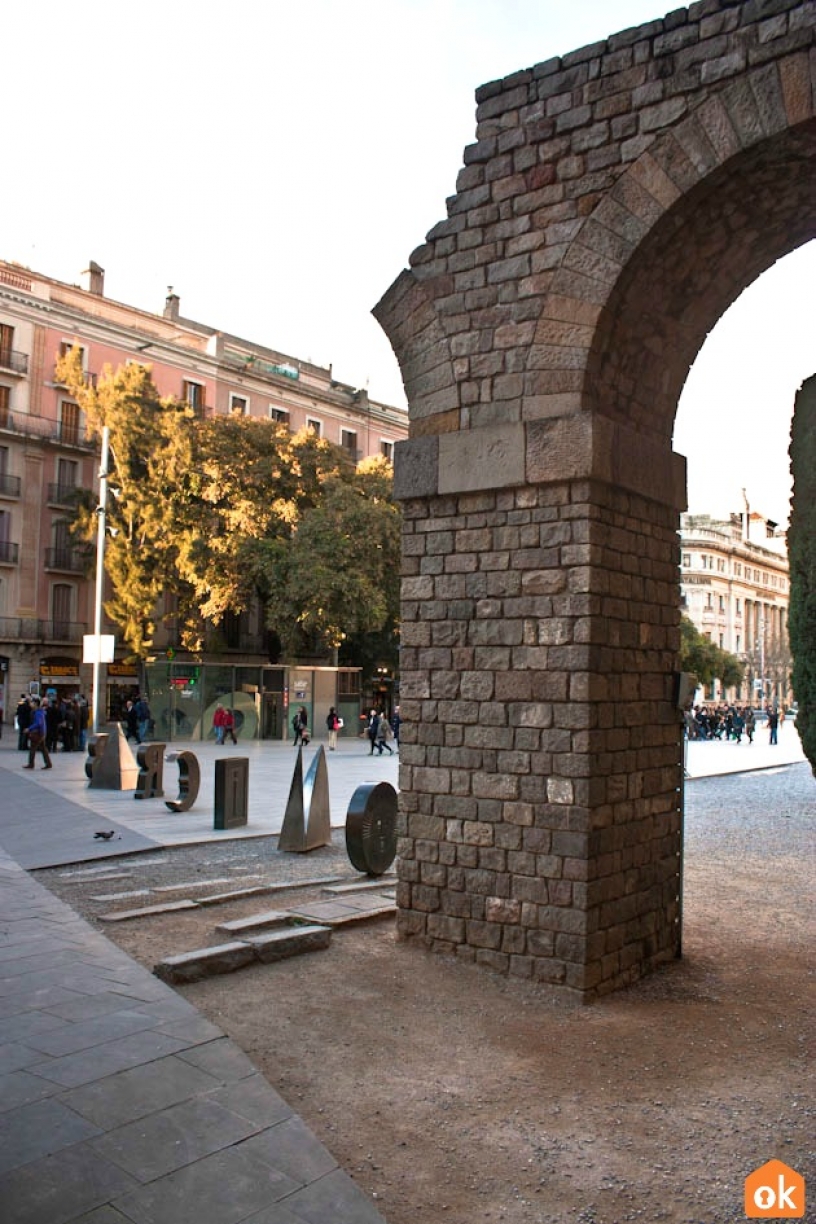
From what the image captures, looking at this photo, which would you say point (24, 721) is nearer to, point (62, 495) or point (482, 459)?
point (62, 495)

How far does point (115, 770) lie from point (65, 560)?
820 inches

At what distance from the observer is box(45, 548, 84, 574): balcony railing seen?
34.5 m

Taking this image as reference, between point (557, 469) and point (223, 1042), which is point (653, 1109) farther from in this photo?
point (557, 469)

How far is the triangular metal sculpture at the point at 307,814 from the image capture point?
35.7ft

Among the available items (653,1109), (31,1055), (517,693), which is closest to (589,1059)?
(653,1109)

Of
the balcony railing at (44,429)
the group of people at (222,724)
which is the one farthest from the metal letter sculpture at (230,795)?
the balcony railing at (44,429)

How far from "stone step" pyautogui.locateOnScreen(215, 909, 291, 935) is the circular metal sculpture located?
175 cm

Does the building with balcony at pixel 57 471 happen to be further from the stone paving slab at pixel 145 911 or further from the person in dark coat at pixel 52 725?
the stone paving slab at pixel 145 911

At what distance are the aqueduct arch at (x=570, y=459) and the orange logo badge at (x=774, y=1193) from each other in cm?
218

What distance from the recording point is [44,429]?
34.6 metres

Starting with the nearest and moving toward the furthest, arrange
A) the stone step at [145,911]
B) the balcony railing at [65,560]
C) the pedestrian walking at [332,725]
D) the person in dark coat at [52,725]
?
the stone step at [145,911] → the person in dark coat at [52,725] → the pedestrian walking at [332,725] → the balcony railing at [65,560]

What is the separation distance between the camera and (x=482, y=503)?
6.80 m

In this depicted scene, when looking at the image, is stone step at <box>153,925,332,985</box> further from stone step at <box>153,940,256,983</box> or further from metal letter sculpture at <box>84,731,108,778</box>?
metal letter sculpture at <box>84,731,108,778</box>

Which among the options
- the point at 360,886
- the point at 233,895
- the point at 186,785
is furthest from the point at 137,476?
the point at 233,895
